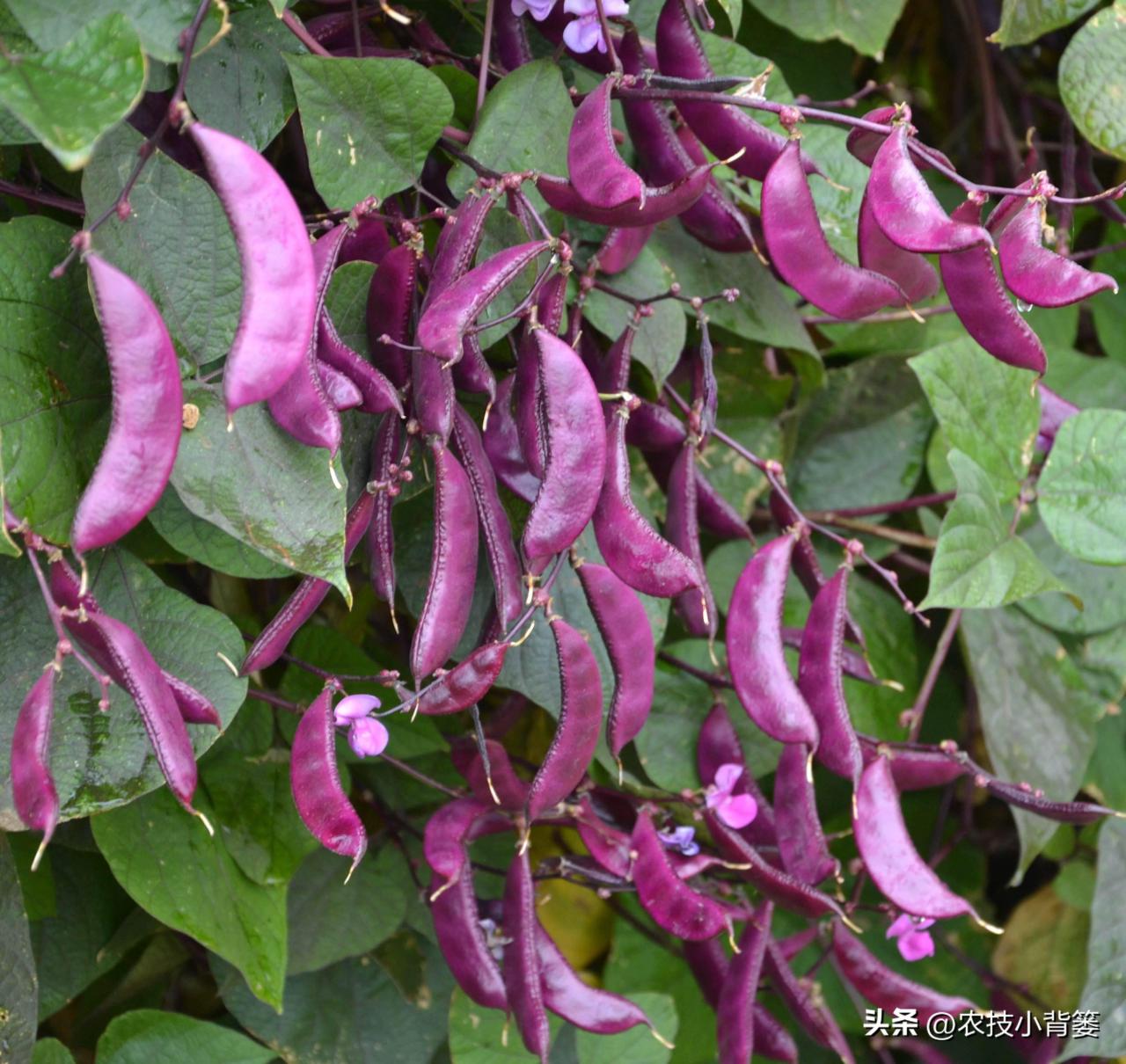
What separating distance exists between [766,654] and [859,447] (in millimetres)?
454

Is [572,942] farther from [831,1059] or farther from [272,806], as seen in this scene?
[272,806]

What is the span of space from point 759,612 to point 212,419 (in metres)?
0.35

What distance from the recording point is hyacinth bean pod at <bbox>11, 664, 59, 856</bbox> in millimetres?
526

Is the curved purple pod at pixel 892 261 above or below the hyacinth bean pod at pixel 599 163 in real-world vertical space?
below

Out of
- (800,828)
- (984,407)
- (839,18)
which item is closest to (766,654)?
(800,828)

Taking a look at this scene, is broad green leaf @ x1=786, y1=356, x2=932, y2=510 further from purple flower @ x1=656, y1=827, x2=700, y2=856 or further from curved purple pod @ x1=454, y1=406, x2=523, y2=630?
curved purple pod @ x1=454, y1=406, x2=523, y2=630

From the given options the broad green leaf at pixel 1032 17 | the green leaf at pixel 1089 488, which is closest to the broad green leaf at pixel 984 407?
the green leaf at pixel 1089 488

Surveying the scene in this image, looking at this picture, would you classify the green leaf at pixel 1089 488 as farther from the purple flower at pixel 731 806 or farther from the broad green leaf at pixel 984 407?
the purple flower at pixel 731 806

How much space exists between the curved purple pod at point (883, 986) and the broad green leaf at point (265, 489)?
1.67ft

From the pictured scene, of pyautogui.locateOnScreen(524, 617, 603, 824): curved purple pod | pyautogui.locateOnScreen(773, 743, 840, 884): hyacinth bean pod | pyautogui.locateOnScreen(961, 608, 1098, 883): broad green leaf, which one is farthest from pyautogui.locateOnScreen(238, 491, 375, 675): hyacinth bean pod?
pyautogui.locateOnScreen(961, 608, 1098, 883): broad green leaf

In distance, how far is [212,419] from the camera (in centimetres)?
60

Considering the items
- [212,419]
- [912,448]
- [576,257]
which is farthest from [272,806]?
[912,448]

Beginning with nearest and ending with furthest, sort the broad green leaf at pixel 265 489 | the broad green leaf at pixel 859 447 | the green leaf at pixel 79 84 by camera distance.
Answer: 1. the green leaf at pixel 79 84
2. the broad green leaf at pixel 265 489
3. the broad green leaf at pixel 859 447

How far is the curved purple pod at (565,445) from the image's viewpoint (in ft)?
1.98
